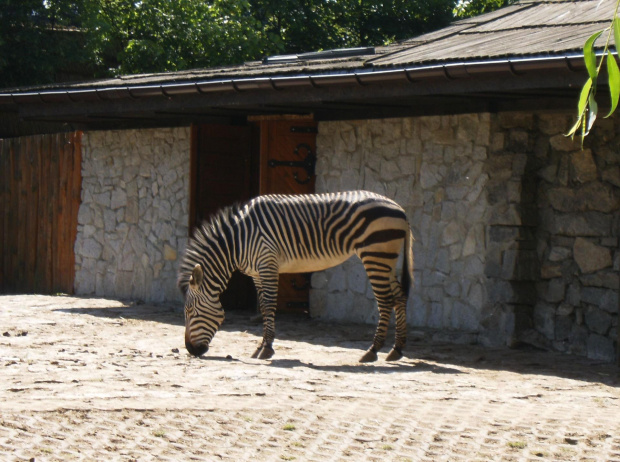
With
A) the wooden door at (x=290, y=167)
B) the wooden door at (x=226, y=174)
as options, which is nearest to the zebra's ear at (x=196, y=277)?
the wooden door at (x=290, y=167)

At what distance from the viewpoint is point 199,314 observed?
9.19 m

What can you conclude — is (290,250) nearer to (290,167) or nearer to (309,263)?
(309,263)

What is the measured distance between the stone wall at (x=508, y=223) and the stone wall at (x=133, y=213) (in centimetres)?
318

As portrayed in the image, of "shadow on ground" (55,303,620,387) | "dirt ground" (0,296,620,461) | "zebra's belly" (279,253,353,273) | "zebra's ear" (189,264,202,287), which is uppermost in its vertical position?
"zebra's belly" (279,253,353,273)

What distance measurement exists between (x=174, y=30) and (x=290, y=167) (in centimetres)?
990

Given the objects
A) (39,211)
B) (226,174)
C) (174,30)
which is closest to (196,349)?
(226,174)

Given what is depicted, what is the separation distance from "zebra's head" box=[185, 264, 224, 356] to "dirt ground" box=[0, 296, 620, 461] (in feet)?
0.57

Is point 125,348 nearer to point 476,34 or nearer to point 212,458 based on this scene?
point 212,458

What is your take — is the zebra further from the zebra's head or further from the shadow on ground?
the shadow on ground

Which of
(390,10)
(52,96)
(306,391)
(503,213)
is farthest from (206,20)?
(306,391)

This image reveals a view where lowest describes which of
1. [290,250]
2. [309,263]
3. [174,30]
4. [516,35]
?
[309,263]

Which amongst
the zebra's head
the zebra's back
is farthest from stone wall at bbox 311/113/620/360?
the zebra's head

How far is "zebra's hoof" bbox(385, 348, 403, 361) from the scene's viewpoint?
8.95 meters

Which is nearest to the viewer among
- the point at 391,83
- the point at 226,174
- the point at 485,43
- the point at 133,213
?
the point at 391,83
